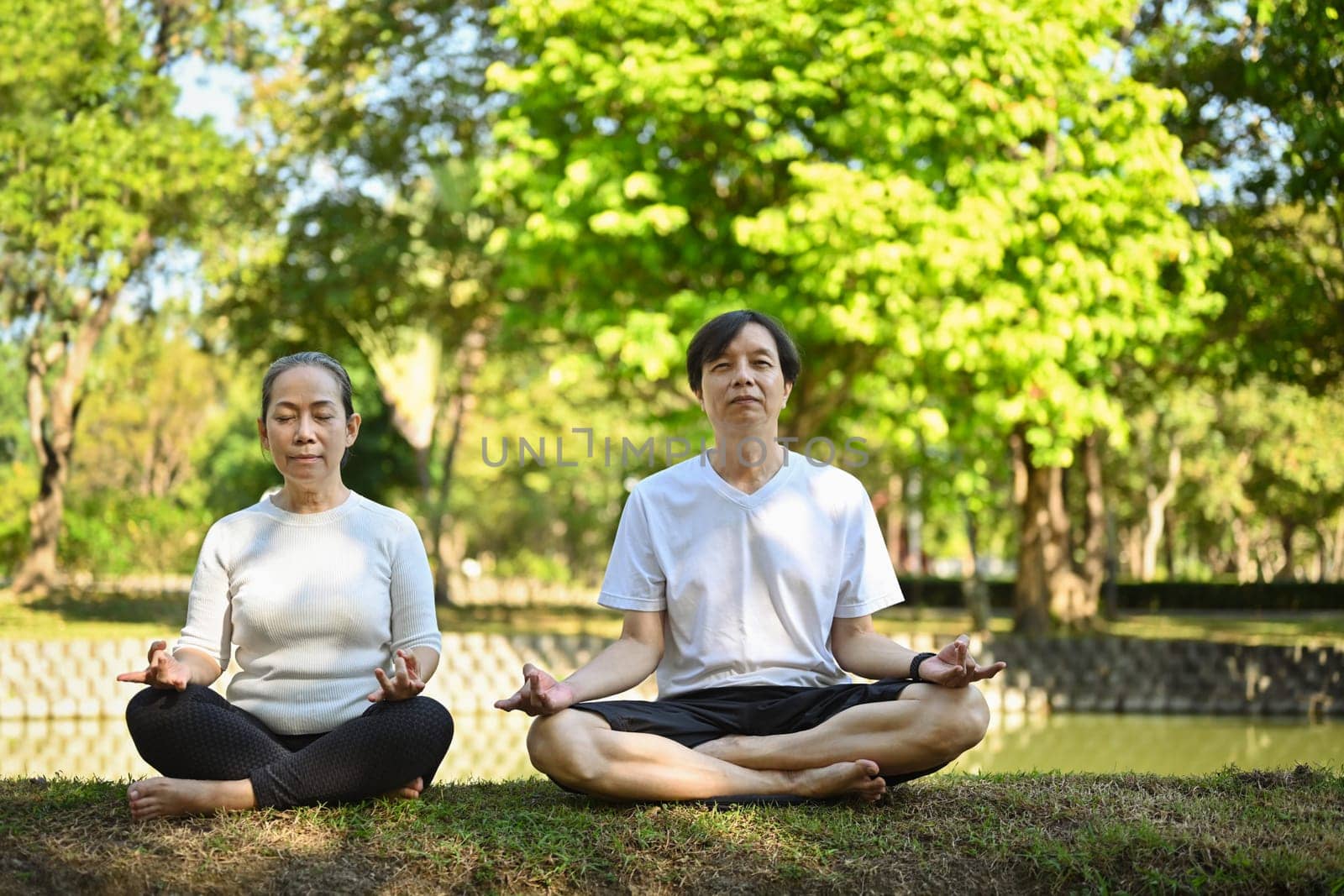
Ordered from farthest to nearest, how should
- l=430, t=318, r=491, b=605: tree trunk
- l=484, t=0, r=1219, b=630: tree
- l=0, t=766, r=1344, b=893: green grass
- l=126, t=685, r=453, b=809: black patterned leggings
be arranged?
1. l=430, t=318, r=491, b=605: tree trunk
2. l=484, t=0, r=1219, b=630: tree
3. l=126, t=685, r=453, b=809: black patterned leggings
4. l=0, t=766, r=1344, b=893: green grass

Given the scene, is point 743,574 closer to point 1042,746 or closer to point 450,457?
point 1042,746

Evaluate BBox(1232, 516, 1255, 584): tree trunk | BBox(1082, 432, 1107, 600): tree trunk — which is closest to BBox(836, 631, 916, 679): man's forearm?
BBox(1082, 432, 1107, 600): tree trunk

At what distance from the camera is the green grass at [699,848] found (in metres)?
2.77

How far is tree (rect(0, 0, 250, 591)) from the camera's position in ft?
46.2

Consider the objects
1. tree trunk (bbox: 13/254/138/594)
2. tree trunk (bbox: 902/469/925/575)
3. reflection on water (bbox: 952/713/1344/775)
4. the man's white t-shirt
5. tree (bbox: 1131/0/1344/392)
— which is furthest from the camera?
tree trunk (bbox: 902/469/925/575)

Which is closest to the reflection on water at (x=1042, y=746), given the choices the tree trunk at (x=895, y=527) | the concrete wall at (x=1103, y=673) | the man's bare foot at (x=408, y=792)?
the concrete wall at (x=1103, y=673)

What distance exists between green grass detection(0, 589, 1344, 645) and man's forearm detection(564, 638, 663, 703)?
802 centimetres

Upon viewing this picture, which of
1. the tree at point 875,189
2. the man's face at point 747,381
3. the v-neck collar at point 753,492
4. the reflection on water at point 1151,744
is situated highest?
the tree at point 875,189

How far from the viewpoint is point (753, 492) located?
11.2ft

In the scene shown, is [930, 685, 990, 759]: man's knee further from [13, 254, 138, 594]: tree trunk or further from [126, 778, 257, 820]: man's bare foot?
[13, 254, 138, 594]: tree trunk

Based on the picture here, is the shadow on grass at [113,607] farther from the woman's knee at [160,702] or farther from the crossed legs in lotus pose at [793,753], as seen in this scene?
the crossed legs in lotus pose at [793,753]

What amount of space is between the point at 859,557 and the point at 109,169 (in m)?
12.8

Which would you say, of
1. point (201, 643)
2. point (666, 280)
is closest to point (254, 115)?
point (666, 280)

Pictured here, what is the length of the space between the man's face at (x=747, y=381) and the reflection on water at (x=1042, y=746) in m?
3.70
